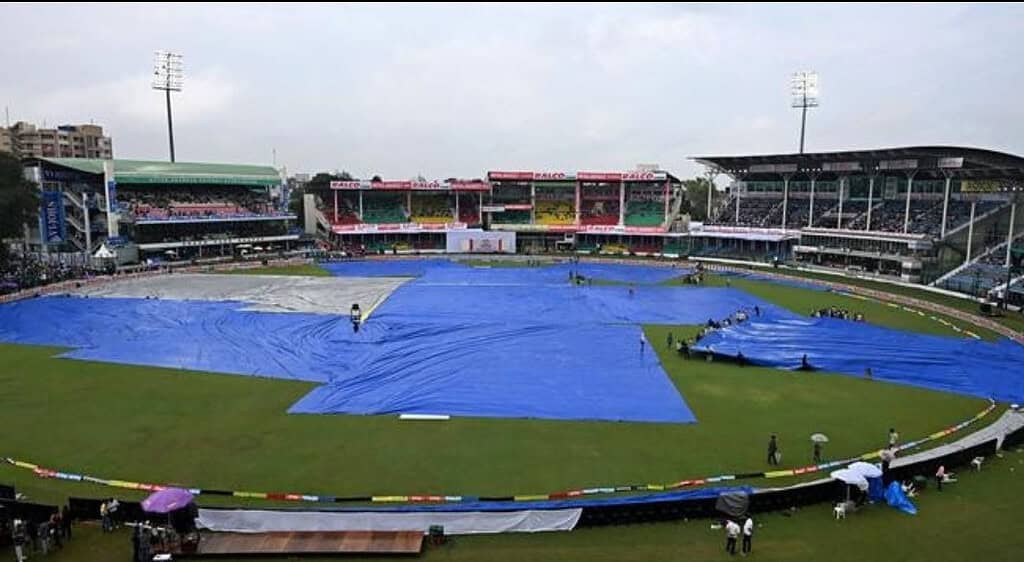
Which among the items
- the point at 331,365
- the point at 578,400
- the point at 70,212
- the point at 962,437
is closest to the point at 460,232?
the point at 70,212

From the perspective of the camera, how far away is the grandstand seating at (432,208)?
297 ft

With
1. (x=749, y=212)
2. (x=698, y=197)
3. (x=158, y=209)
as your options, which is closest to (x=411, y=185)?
(x=158, y=209)

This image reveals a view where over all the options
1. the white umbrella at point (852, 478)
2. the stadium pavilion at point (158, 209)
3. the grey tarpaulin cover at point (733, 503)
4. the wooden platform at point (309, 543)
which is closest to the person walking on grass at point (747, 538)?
the grey tarpaulin cover at point (733, 503)

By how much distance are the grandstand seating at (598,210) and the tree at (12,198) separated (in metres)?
61.3

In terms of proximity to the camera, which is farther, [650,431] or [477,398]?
[477,398]

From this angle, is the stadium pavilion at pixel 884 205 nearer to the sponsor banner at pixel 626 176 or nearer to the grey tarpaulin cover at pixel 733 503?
the sponsor banner at pixel 626 176

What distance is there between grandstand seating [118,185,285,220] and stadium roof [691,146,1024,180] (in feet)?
183

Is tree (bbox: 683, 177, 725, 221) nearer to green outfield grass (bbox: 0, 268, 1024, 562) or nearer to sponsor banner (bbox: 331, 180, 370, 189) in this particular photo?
sponsor banner (bbox: 331, 180, 370, 189)

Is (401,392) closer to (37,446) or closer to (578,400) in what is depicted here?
(578,400)

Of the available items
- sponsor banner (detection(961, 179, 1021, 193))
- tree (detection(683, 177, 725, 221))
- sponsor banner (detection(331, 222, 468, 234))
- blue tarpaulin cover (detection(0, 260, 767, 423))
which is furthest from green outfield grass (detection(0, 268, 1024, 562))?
tree (detection(683, 177, 725, 221))

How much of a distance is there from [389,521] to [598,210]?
78.9 meters

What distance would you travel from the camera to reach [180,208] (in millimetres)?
73500

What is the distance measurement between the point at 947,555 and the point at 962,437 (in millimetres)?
9062

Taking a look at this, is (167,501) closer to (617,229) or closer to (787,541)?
(787,541)
